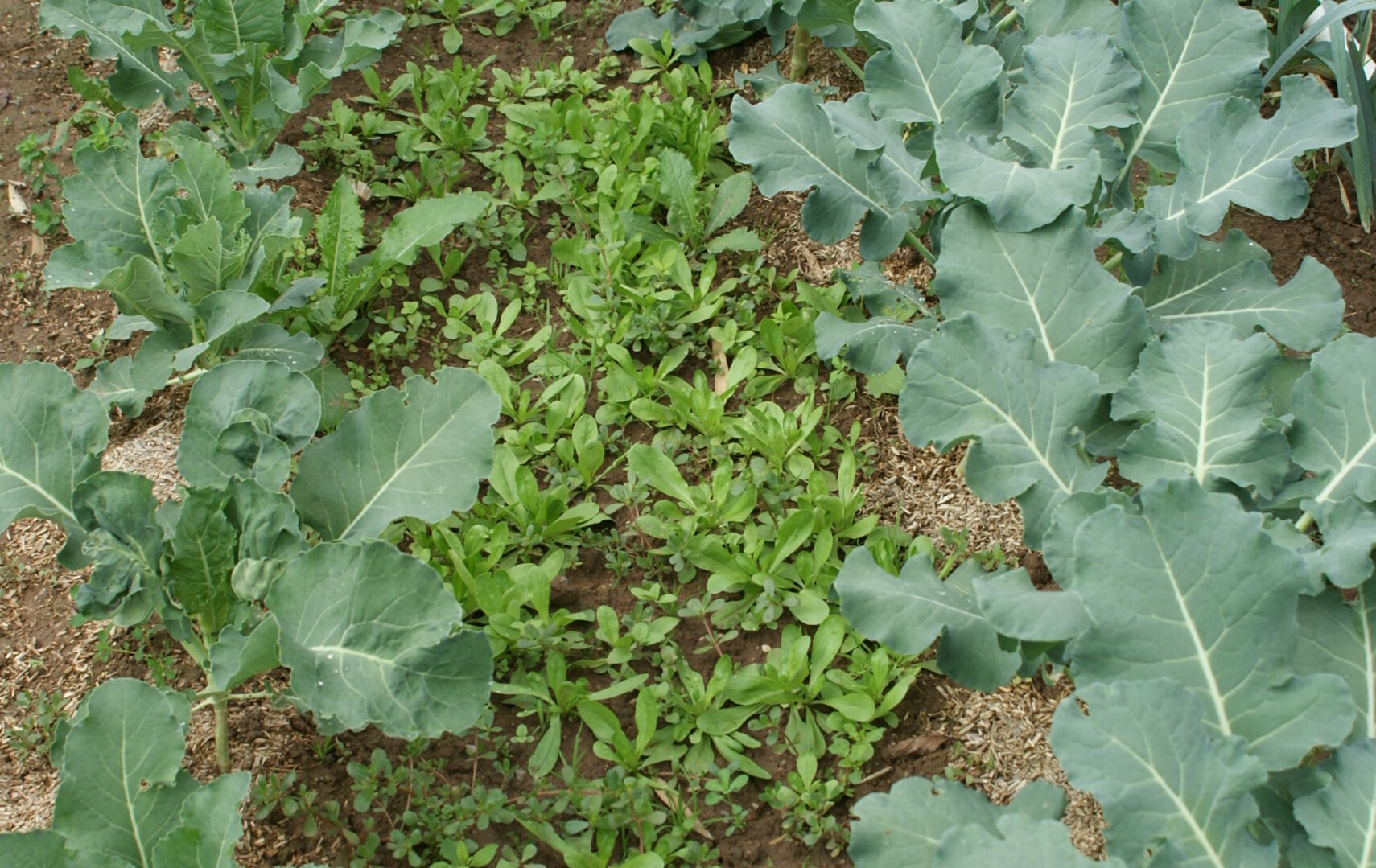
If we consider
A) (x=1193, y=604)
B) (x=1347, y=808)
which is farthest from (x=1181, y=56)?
(x=1347, y=808)

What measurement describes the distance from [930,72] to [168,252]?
189 cm

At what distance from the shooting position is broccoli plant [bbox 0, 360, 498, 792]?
1.92 metres

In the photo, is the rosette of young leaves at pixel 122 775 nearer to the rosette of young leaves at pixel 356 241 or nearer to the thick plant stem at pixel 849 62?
the rosette of young leaves at pixel 356 241

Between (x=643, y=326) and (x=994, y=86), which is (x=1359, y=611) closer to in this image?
(x=994, y=86)

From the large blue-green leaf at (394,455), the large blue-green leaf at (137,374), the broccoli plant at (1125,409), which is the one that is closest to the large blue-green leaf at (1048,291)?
the broccoli plant at (1125,409)

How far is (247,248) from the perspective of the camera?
278cm

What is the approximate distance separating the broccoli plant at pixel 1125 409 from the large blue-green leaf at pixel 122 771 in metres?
1.19

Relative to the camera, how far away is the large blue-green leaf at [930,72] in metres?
2.68

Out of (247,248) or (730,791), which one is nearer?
(730,791)

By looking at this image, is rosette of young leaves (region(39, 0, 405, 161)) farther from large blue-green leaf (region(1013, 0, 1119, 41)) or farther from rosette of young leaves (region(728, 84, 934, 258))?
large blue-green leaf (region(1013, 0, 1119, 41))

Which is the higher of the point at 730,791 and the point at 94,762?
the point at 94,762

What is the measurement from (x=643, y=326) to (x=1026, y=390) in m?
1.25

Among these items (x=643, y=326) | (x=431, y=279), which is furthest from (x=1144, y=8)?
(x=431, y=279)

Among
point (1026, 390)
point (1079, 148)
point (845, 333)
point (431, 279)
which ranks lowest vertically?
point (431, 279)
